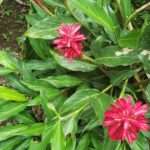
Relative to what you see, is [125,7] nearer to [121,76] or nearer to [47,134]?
[121,76]

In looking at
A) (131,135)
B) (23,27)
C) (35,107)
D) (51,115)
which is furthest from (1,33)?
(131,135)

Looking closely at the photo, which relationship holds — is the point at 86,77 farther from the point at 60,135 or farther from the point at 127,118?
the point at 127,118

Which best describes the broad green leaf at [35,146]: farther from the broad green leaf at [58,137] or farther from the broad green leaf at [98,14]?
the broad green leaf at [98,14]

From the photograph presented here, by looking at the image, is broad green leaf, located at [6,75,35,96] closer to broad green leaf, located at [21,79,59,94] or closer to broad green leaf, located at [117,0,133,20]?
broad green leaf, located at [21,79,59,94]

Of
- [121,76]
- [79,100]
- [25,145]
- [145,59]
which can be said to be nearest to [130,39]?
[145,59]

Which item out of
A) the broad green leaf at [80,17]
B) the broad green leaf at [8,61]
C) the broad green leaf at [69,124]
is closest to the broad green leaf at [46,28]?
the broad green leaf at [80,17]

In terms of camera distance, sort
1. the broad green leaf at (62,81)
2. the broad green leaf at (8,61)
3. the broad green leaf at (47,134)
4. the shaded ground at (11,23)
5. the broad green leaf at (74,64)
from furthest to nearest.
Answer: the shaded ground at (11,23) → the broad green leaf at (8,61) → the broad green leaf at (62,81) → the broad green leaf at (74,64) → the broad green leaf at (47,134)
